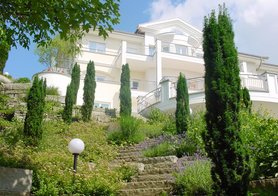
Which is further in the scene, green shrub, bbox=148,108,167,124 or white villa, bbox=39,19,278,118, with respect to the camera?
white villa, bbox=39,19,278,118

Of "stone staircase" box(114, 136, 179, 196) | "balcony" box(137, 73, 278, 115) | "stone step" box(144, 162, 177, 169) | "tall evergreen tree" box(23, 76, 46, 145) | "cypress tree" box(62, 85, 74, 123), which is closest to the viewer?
"stone staircase" box(114, 136, 179, 196)

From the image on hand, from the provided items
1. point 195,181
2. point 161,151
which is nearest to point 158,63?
point 161,151

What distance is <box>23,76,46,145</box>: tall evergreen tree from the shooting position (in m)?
14.1

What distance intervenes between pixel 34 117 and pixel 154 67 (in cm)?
1607

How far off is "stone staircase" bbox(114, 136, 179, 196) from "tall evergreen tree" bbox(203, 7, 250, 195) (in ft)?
8.59

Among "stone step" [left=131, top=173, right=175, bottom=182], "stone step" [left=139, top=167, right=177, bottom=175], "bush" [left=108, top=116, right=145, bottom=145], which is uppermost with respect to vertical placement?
"bush" [left=108, top=116, right=145, bottom=145]

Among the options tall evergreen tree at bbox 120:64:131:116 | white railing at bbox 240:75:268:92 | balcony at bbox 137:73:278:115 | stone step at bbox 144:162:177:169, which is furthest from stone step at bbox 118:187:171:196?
white railing at bbox 240:75:268:92

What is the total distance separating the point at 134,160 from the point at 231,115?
6986mm

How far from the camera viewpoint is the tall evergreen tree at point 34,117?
14.1m

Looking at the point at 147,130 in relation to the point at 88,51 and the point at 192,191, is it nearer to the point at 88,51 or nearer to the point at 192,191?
the point at 192,191

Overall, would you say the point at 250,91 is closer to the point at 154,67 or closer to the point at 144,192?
the point at 154,67

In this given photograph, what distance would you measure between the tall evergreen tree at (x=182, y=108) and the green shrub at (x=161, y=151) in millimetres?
2544

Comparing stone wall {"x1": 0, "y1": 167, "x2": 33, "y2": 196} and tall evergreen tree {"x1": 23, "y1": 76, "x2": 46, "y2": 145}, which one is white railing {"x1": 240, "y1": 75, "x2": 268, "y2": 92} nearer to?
tall evergreen tree {"x1": 23, "y1": 76, "x2": 46, "y2": 145}

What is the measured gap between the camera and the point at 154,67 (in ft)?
95.7
